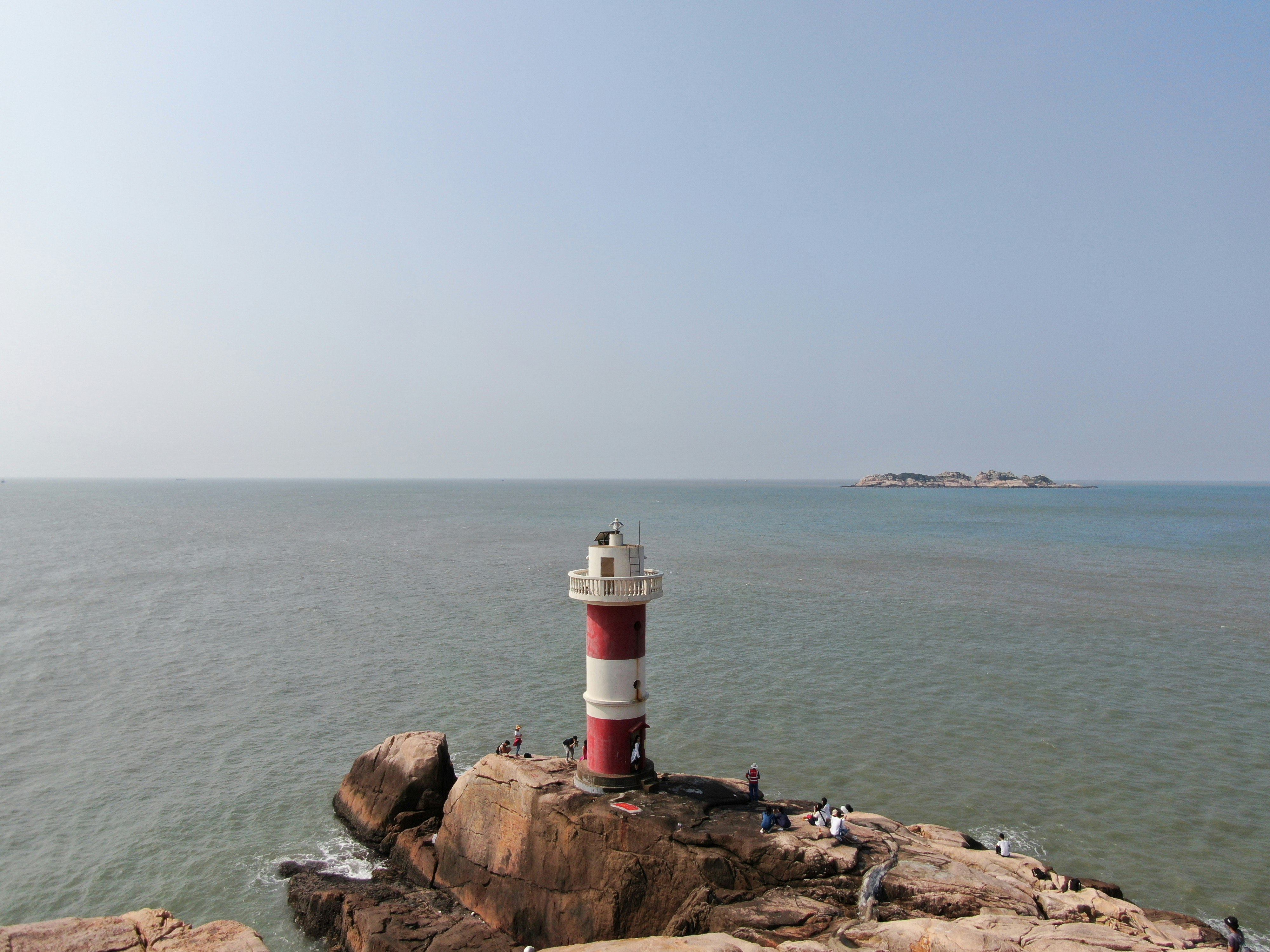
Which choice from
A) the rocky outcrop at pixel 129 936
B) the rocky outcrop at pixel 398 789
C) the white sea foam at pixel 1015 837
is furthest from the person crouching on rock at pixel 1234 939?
the rocky outcrop at pixel 398 789

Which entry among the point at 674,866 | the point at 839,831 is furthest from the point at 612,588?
the point at 839,831

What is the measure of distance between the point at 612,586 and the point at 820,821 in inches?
248

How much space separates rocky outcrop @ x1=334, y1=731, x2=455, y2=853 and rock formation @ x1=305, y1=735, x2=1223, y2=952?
109cm

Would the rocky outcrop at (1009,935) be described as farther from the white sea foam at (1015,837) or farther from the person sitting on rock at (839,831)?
the white sea foam at (1015,837)

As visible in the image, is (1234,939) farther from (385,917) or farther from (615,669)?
(385,917)

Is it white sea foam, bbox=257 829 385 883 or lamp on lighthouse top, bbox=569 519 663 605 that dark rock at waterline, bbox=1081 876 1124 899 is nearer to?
lamp on lighthouse top, bbox=569 519 663 605

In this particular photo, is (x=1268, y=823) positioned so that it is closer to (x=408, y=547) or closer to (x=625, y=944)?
(x=625, y=944)

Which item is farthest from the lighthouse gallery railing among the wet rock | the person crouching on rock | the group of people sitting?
the person crouching on rock

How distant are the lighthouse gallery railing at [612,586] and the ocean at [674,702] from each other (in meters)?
9.14

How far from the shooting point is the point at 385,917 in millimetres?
15211

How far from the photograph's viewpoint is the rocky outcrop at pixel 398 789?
1895 cm

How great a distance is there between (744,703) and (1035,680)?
510 inches

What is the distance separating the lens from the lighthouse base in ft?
52.4

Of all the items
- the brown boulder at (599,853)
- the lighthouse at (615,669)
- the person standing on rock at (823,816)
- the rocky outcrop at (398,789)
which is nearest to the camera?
the brown boulder at (599,853)
